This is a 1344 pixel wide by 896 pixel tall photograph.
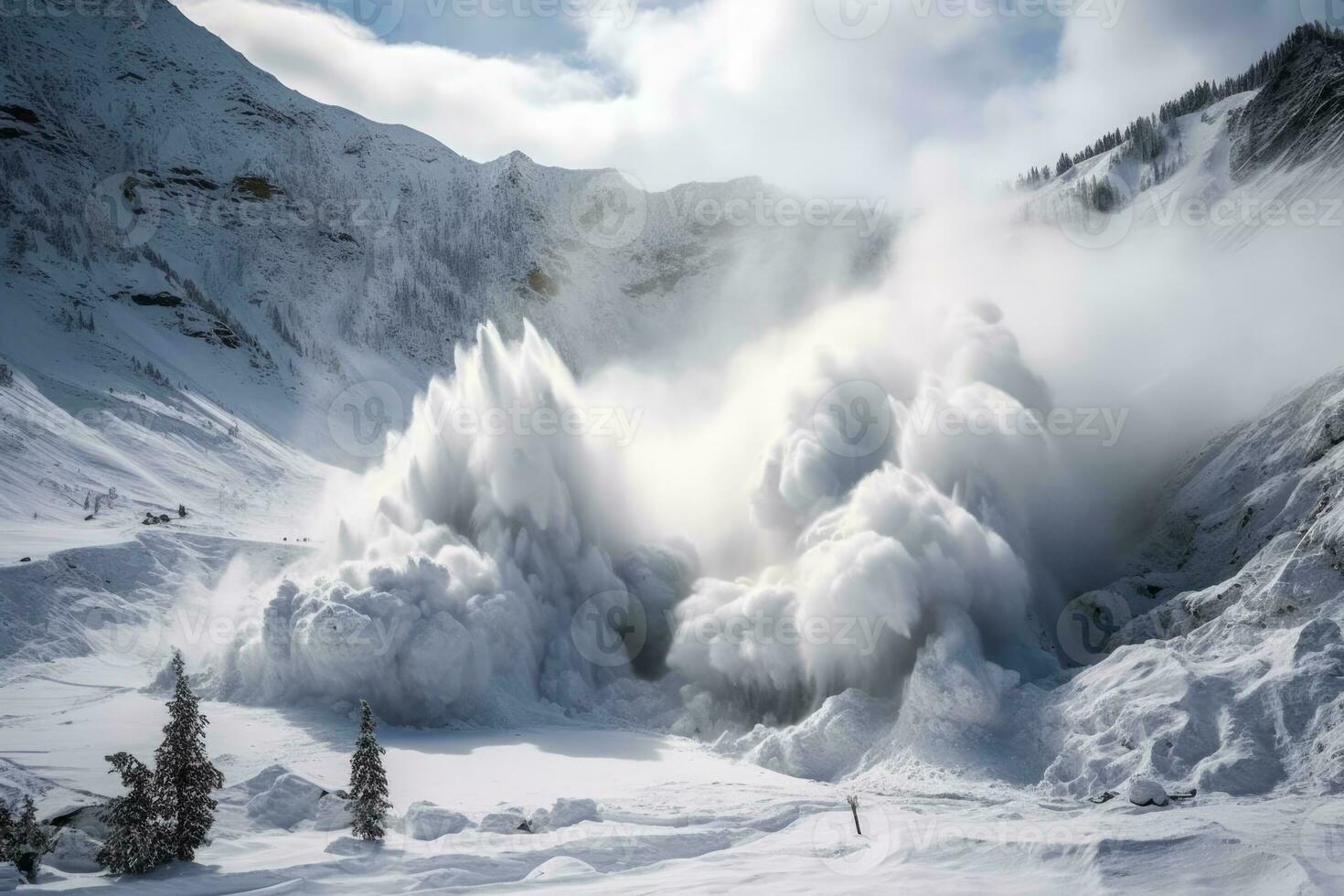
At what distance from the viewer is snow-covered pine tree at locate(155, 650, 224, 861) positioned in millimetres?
22234

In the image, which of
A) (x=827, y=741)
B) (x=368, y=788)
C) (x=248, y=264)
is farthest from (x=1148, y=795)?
(x=248, y=264)

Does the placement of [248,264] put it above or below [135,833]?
above

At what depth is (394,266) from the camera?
16062 cm

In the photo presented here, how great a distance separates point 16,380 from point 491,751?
61.0 meters

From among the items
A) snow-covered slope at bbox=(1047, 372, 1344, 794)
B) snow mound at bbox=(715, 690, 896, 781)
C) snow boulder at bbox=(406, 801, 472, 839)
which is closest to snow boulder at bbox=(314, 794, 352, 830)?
snow boulder at bbox=(406, 801, 472, 839)

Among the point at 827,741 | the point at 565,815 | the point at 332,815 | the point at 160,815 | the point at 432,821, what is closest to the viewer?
the point at 160,815

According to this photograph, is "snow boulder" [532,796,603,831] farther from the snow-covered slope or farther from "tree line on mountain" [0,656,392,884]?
the snow-covered slope

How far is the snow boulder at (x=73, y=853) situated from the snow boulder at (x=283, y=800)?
3.95 metres

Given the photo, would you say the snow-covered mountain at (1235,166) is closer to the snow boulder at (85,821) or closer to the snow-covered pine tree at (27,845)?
the snow boulder at (85,821)

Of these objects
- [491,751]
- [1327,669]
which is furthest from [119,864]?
[1327,669]

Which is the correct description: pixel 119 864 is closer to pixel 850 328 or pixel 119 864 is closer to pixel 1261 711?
pixel 1261 711

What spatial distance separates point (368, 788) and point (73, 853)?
6.67 meters

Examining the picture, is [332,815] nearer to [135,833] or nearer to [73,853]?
[135,833]

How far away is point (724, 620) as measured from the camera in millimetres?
39531
